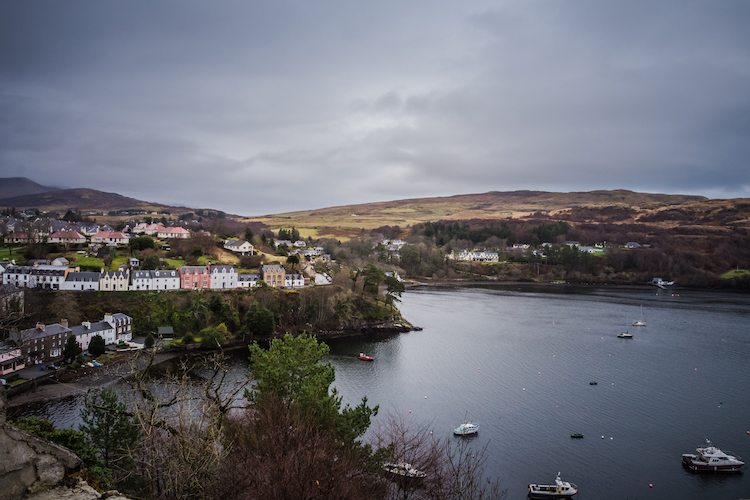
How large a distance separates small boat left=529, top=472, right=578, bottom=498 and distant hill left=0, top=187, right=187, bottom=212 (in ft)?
502

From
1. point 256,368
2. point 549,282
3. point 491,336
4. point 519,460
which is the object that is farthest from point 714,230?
point 256,368

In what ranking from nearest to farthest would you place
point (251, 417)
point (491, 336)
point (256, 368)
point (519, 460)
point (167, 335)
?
point (251, 417) < point (256, 368) < point (519, 460) < point (167, 335) < point (491, 336)

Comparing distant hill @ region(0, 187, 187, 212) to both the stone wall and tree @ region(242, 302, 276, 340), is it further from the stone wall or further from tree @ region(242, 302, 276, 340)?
the stone wall

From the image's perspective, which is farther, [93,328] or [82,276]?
[82,276]

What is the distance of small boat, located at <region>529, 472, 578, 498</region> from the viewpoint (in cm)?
1565

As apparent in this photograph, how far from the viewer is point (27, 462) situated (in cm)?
438

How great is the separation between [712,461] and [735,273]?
8117 cm

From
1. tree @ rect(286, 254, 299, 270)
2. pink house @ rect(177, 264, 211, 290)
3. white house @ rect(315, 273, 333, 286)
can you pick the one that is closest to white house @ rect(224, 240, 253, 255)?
tree @ rect(286, 254, 299, 270)

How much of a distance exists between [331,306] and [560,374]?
2013 cm

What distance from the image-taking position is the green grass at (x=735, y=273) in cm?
7850

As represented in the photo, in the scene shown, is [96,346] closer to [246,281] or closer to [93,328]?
[93,328]

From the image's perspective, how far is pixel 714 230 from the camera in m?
108

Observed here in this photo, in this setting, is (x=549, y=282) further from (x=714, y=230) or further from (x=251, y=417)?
(x=251, y=417)

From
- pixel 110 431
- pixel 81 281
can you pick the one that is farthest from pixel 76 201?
pixel 110 431
